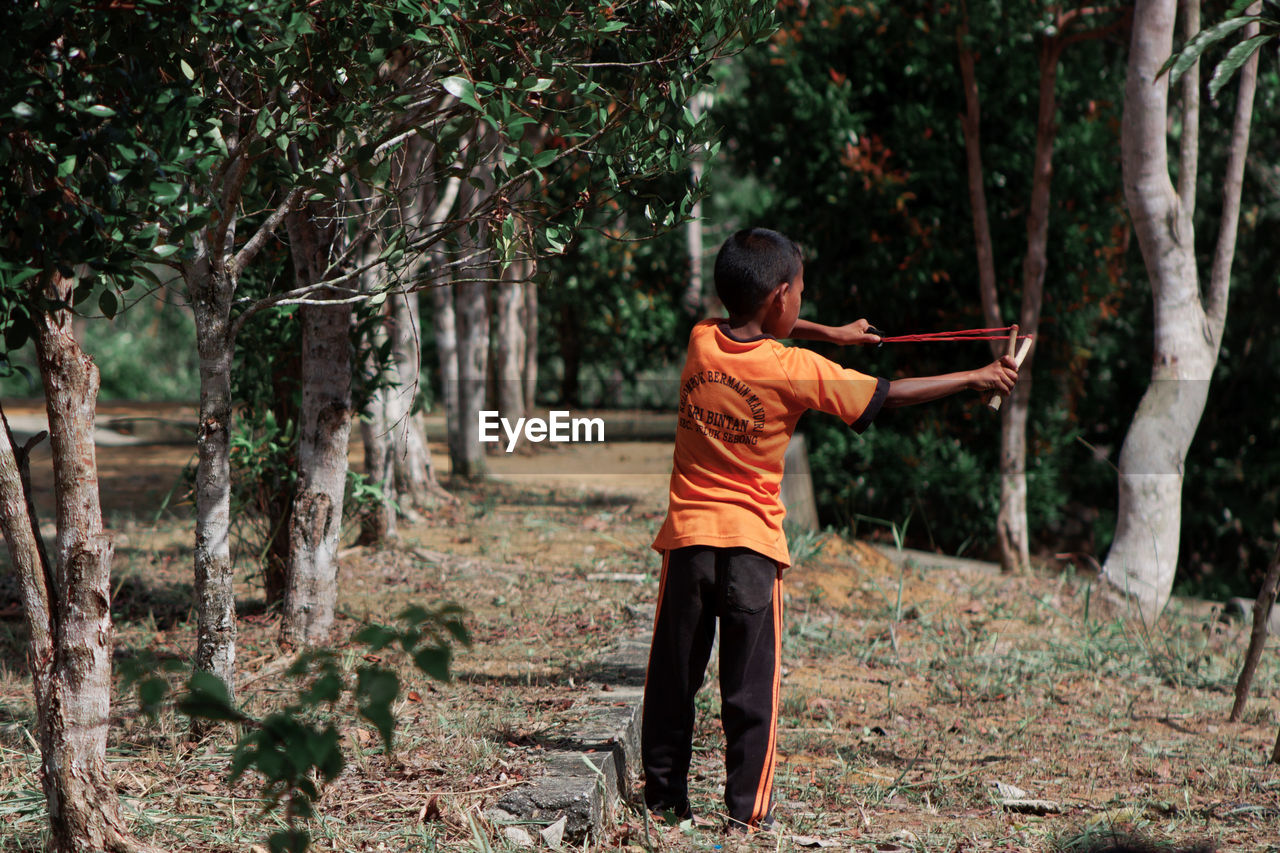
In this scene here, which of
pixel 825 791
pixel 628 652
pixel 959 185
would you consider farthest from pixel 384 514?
pixel 959 185

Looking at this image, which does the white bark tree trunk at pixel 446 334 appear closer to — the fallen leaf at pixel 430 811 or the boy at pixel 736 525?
the boy at pixel 736 525

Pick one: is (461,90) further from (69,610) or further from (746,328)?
(69,610)

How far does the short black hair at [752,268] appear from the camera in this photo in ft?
10.2

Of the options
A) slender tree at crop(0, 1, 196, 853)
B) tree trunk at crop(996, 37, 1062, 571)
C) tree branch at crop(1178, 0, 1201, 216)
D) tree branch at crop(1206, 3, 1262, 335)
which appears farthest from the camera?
tree trunk at crop(996, 37, 1062, 571)

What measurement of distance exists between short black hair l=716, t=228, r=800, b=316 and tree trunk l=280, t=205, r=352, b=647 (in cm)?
189

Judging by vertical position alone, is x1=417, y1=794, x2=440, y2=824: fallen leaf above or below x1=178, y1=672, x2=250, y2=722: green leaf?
below

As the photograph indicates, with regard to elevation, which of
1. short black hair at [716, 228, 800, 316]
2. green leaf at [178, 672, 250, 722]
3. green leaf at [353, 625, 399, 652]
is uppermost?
short black hair at [716, 228, 800, 316]

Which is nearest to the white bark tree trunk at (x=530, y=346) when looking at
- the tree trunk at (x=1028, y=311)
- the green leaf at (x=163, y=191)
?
the tree trunk at (x=1028, y=311)

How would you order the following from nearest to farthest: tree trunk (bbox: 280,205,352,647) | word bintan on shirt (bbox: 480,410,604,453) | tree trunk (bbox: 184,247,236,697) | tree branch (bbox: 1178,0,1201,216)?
tree trunk (bbox: 184,247,236,697) < tree trunk (bbox: 280,205,352,647) < tree branch (bbox: 1178,0,1201,216) < word bintan on shirt (bbox: 480,410,604,453)

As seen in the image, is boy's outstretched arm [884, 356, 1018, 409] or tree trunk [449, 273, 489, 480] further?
tree trunk [449, 273, 489, 480]

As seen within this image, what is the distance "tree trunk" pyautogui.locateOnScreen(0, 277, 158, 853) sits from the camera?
2.58 meters

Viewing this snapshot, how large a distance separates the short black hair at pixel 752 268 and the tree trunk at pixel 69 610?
1.67m

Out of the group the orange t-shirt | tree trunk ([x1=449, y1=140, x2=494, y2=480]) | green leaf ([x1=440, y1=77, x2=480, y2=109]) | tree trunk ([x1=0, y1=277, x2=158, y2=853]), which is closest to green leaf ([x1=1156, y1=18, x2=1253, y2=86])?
the orange t-shirt

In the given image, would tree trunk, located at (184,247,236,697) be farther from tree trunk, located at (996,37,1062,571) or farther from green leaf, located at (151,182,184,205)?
tree trunk, located at (996,37,1062,571)
